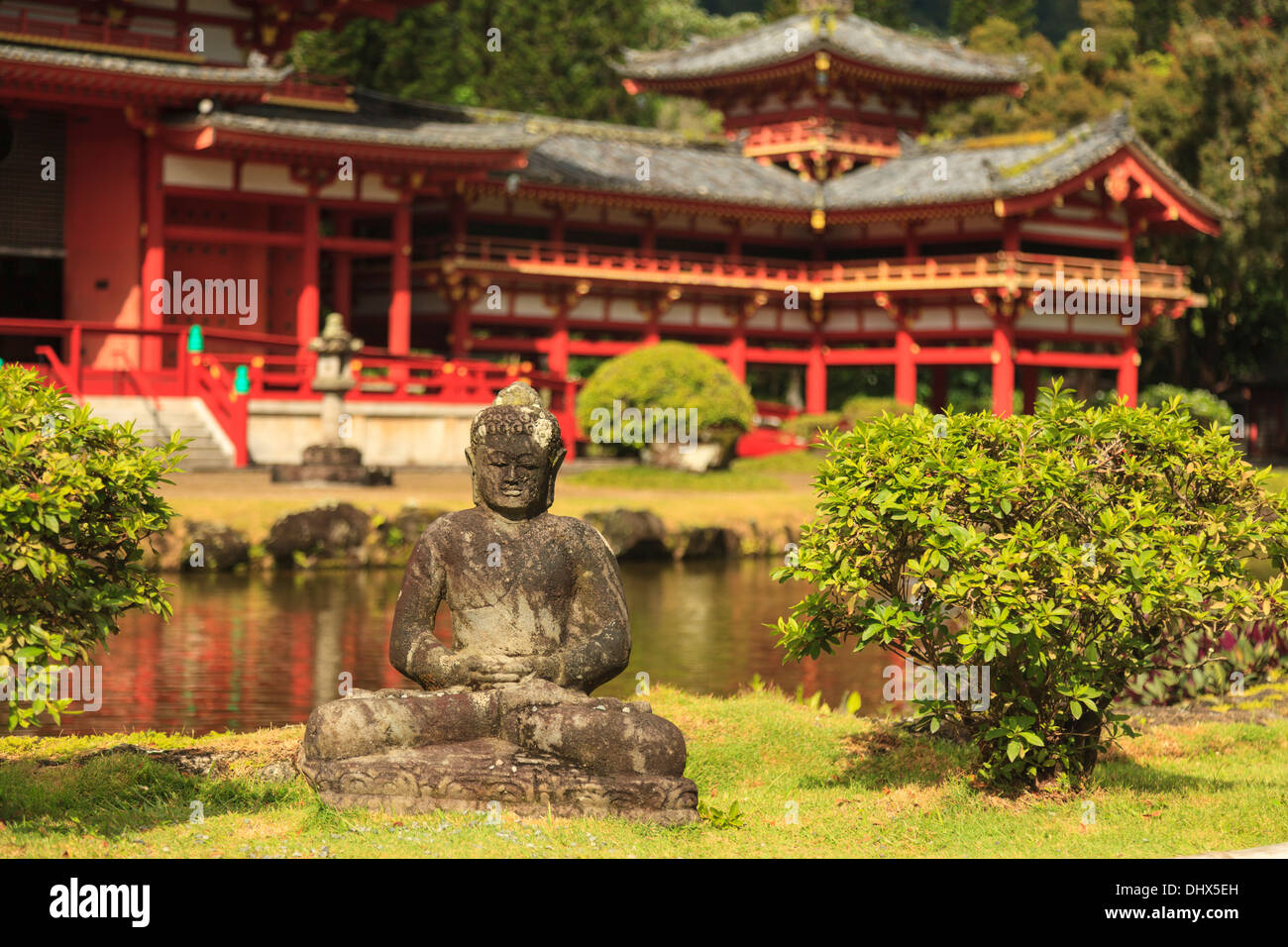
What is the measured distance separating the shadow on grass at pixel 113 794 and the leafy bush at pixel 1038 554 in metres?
2.94

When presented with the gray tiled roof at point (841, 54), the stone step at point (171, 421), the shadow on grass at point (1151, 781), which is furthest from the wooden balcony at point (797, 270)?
the shadow on grass at point (1151, 781)

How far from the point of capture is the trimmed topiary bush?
2878 centimetres

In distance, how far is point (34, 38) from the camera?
26.3 meters

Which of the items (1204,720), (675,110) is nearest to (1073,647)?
(1204,720)

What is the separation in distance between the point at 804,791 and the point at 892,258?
30.5 meters

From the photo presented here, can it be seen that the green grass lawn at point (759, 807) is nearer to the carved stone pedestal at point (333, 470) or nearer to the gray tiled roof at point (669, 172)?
the carved stone pedestal at point (333, 470)

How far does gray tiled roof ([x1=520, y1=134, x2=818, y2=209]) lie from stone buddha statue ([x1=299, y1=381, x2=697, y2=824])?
25.9 meters

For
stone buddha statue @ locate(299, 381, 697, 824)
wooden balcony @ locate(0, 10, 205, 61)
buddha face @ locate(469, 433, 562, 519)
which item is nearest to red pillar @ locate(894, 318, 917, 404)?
wooden balcony @ locate(0, 10, 205, 61)

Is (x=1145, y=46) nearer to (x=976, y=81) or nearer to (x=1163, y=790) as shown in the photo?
(x=976, y=81)

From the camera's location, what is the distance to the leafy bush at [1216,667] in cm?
1220

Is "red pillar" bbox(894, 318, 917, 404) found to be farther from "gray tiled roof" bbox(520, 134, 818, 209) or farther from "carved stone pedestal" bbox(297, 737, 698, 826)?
"carved stone pedestal" bbox(297, 737, 698, 826)

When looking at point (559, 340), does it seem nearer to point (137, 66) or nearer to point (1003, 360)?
point (1003, 360)

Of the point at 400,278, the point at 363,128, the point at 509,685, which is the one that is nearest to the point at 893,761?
the point at 509,685

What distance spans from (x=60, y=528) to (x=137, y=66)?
2067 cm
